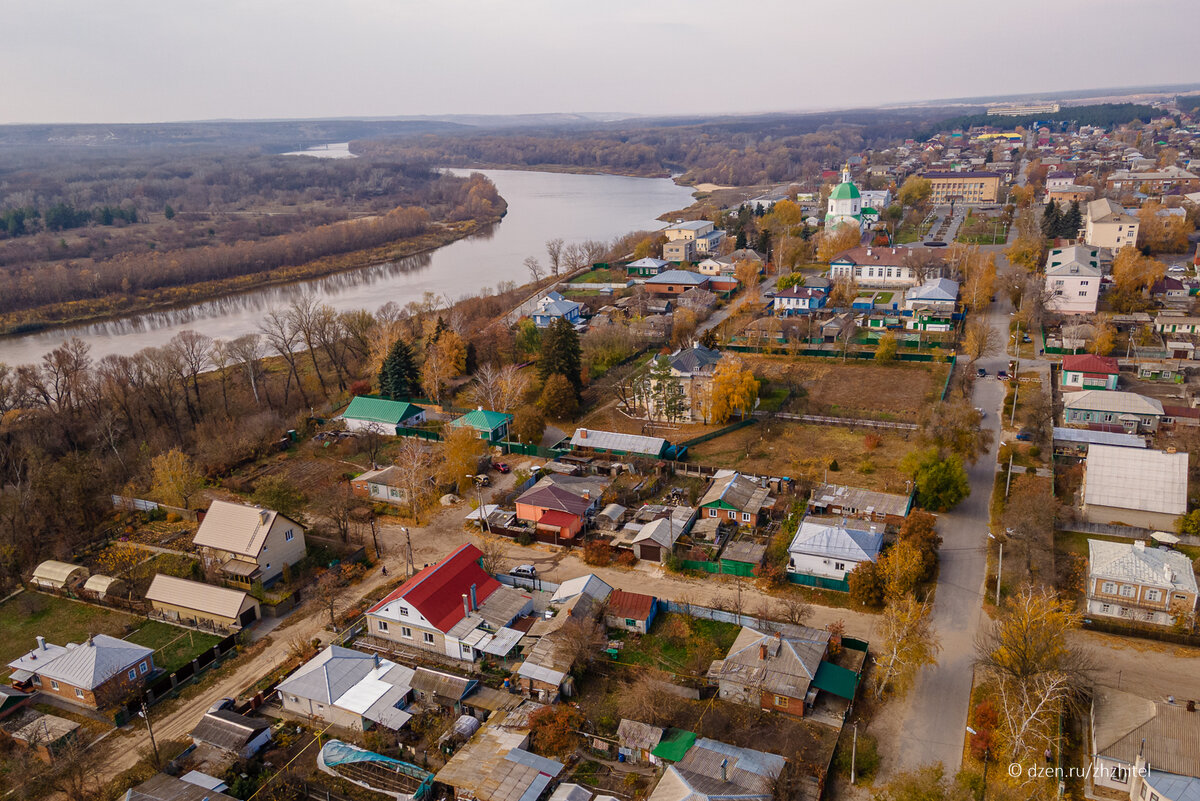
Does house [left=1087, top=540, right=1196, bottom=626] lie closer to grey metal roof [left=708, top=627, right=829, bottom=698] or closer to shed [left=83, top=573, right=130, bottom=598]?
grey metal roof [left=708, top=627, right=829, bottom=698]

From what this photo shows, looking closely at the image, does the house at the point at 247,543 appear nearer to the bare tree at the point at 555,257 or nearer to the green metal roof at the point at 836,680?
the green metal roof at the point at 836,680

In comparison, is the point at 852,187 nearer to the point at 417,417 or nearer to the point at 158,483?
the point at 417,417

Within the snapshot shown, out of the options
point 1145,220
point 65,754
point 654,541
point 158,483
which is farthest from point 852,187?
point 65,754

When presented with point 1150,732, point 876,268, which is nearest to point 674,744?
point 1150,732

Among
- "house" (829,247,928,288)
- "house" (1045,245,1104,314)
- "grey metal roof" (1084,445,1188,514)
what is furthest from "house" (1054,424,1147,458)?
"house" (829,247,928,288)

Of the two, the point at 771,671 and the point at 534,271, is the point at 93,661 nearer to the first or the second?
the point at 771,671

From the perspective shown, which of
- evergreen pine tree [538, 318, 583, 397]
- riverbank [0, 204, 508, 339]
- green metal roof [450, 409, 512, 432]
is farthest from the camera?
riverbank [0, 204, 508, 339]
